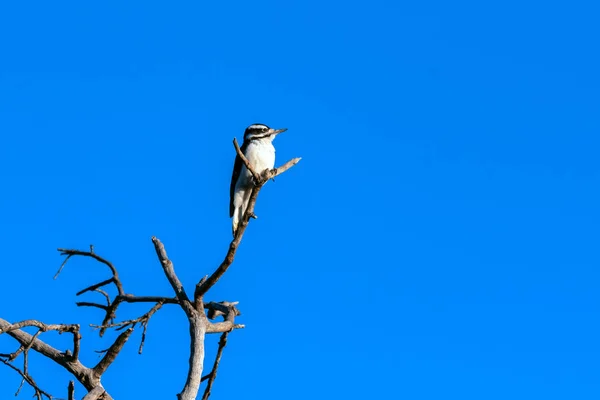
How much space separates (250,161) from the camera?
43.7 feet

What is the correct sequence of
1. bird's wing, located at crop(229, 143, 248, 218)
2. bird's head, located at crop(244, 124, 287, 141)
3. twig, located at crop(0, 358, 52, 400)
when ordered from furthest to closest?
bird's wing, located at crop(229, 143, 248, 218) → bird's head, located at crop(244, 124, 287, 141) → twig, located at crop(0, 358, 52, 400)

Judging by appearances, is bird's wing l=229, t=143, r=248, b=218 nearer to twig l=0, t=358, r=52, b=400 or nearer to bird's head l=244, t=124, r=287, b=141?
bird's head l=244, t=124, r=287, b=141

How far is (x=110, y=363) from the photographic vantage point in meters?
7.70

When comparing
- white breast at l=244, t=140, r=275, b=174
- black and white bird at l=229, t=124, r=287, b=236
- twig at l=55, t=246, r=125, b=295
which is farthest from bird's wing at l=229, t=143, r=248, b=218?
twig at l=55, t=246, r=125, b=295

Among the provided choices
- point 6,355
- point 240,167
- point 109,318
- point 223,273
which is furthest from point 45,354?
point 240,167

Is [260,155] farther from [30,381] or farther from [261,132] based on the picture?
[30,381]

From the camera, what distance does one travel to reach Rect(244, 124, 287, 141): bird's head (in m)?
13.7

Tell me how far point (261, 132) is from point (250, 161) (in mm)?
682

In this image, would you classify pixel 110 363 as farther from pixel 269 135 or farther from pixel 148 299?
pixel 269 135

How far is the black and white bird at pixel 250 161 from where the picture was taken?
13.4 m

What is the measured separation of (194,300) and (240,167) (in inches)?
247

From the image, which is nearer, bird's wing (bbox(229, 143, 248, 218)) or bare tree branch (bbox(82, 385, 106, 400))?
bare tree branch (bbox(82, 385, 106, 400))

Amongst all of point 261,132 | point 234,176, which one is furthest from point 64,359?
point 234,176

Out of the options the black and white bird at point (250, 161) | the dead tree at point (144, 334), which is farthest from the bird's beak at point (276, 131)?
the dead tree at point (144, 334)
